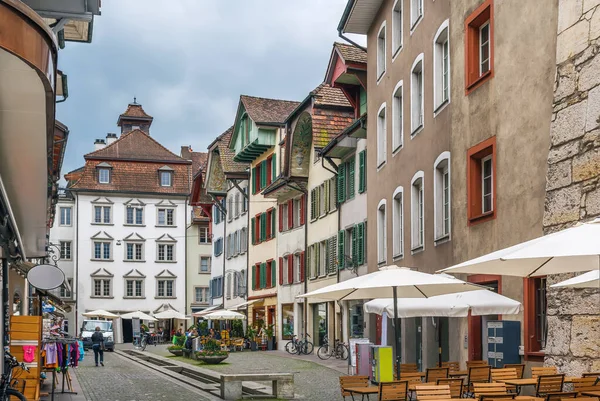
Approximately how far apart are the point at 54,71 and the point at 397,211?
2198 centimetres

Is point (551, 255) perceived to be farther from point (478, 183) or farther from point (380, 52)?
point (380, 52)

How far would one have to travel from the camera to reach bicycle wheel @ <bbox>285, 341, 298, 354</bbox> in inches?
1619

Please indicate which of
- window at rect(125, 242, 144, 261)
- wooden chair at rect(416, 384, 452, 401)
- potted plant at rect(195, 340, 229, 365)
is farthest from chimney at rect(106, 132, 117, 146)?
wooden chair at rect(416, 384, 452, 401)

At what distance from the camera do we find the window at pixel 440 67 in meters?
21.7

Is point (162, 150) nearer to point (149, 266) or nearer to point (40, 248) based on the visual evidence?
point (149, 266)

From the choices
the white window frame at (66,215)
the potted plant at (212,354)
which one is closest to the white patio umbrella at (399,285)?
the potted plant at (212,354)

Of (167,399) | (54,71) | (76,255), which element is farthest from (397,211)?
(76,255)

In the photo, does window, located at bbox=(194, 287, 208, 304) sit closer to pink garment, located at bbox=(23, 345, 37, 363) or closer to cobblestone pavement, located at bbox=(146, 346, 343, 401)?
cobblestone pavement, located at bbox=(146, 346, 343, 401)

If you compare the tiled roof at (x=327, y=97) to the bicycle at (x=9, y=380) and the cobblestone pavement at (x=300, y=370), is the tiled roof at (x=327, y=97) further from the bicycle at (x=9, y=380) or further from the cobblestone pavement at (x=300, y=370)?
the bicycle at (x=9, y=380)

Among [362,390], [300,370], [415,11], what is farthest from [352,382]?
[300,370]

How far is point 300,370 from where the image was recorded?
2916 centimetres

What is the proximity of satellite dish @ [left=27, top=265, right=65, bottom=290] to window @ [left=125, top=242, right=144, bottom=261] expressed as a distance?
59.7 metres

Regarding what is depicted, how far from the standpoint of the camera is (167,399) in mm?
19578

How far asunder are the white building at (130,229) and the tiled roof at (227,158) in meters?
19.3
